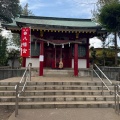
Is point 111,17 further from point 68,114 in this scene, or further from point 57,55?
point 68,114

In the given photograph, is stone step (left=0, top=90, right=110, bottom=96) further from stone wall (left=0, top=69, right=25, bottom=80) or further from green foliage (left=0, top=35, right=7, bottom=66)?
green foliage (left=0, top=35, right=7, bottom=66)

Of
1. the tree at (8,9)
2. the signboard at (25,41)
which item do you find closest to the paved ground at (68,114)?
the signboard at (25,41)

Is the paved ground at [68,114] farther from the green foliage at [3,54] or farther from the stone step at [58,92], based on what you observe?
the green foliage at [3,54]

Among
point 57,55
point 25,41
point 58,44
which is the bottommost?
point 57,55

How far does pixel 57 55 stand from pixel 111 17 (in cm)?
656

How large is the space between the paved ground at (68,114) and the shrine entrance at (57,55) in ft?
24.6

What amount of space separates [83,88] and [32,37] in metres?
6.31

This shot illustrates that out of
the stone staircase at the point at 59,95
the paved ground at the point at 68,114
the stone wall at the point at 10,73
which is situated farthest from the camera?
the stone wall at the point at 10,73

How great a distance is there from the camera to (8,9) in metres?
28.4

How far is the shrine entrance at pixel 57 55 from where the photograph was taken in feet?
44.6

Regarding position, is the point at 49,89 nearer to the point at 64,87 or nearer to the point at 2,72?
the point at 64,87

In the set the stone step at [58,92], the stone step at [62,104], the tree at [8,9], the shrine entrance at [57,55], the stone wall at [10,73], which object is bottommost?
the stone step at [62,104]

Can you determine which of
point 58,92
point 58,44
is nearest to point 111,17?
point 58,44

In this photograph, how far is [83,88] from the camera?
27.2ft
